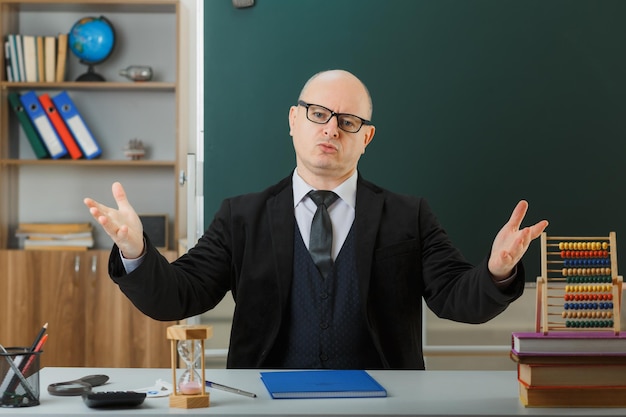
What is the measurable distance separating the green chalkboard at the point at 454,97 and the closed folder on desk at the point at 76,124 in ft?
4.84

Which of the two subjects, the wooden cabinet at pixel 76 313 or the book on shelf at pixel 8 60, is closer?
the wooden cabinet at pixel 76 313

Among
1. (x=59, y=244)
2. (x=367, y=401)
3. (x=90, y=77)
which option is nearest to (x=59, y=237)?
(x=59, y=244)

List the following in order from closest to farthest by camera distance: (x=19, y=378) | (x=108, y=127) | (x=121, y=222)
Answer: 1. (x=19, y=378)
2. (x=121, y=222)
3. (x=108, y=127)

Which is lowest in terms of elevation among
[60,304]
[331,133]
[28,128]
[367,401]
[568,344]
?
[60,304]

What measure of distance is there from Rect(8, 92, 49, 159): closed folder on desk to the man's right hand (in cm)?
276

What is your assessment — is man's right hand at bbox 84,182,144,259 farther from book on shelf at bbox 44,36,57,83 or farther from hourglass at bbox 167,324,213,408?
book on shelf at bbox 44,36,57,83

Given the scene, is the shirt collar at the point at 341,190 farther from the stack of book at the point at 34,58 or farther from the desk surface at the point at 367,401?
the stack of book at the point at 34,58

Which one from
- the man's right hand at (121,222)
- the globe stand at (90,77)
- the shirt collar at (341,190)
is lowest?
the man's right hand at (121,222)

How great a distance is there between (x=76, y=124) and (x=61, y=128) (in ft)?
0.28

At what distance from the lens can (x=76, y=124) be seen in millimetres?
4473

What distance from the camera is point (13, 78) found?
443cm

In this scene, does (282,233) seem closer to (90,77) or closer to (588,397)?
(588,397)

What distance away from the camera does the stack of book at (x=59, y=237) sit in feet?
14.4

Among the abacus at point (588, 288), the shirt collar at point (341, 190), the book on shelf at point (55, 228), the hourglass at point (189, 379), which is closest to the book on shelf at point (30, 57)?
the book on shelf at point (55, 228)
